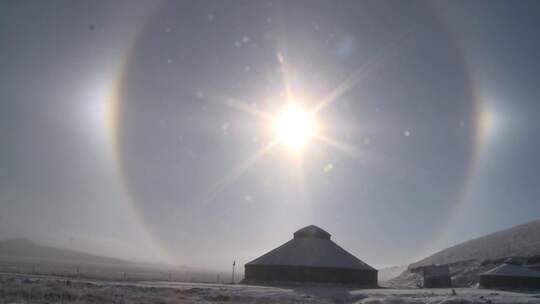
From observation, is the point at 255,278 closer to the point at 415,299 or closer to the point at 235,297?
the point at 235,297

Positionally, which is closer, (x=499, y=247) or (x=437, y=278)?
(x=437, y=278)

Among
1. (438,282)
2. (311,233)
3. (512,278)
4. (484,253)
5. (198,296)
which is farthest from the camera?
(484,253)

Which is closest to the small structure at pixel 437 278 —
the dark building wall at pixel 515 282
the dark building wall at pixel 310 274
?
the dark building wall at pixel 515 282

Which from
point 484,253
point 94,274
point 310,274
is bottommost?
point 94,274

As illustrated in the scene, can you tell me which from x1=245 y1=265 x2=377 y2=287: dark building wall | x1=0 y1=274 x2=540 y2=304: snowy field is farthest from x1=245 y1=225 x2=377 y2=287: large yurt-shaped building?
x1=0 y1=274 x2=540 y2=304: snowy field

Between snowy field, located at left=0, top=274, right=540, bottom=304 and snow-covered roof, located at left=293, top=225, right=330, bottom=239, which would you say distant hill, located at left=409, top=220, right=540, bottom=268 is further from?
snowy field, located at left=0, top=274, right=540, bottom=304

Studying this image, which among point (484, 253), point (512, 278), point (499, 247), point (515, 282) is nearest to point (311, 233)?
point (512, 278)

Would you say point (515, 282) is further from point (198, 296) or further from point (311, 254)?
point (198, 296)

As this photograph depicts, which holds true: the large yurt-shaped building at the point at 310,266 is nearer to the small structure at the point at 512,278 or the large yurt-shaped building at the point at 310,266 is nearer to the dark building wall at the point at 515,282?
the small structure at the point at 512,278
